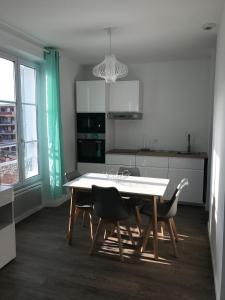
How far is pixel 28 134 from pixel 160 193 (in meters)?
2.51

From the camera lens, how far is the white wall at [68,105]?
4766mm

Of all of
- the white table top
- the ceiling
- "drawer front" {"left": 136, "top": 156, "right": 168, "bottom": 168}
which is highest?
the ceiling

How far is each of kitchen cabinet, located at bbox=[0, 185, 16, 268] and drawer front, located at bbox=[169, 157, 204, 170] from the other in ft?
9.40

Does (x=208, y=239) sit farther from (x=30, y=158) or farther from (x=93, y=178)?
(x=30, y=158)

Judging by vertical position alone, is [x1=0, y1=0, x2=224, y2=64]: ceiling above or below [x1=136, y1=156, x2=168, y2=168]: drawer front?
above

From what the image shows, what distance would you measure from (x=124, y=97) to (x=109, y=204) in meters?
2.80

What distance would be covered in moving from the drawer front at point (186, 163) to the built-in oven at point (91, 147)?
1.33 meters

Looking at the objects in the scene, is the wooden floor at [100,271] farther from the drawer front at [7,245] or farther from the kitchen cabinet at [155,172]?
the kitchen cabinet at [155,172]

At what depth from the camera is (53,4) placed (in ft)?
8.73

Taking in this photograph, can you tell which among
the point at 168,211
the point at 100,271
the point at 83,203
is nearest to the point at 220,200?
the point at 168,211

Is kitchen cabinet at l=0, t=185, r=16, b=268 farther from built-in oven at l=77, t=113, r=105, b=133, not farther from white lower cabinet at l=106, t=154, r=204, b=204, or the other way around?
built-in oven at l=77, t=113, r=105, b=133

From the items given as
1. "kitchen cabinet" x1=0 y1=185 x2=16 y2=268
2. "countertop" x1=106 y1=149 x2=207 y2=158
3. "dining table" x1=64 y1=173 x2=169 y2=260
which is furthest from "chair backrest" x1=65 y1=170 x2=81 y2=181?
"countertop" x1=106 y1=149 x2=207 y2=158

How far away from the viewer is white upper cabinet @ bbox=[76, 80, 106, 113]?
197 inches

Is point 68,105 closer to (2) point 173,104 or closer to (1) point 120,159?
(1) point 120,159
